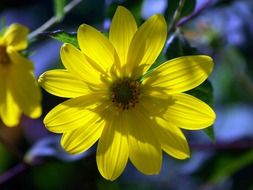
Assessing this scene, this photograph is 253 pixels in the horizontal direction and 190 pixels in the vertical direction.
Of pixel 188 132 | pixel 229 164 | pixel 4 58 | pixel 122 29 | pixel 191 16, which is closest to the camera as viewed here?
pixel 122 29

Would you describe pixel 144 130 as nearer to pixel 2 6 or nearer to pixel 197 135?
pixel 2 6

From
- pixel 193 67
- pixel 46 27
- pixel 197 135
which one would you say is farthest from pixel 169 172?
pixel 193 67

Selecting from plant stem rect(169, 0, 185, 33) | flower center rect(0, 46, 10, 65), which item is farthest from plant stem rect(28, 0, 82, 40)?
plant stem rect(169, 0, 185, 33)

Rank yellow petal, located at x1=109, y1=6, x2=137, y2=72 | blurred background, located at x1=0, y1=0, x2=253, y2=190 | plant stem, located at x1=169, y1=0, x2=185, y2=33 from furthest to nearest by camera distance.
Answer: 1. blurred background, located at x1=0, y1=0, x2=253, y2=190
2. plant stem, located at x1=169, y1=0, x2=185, y2=33
3. yellow petal, located at x1=109, y1=6, x2=137, y2=72

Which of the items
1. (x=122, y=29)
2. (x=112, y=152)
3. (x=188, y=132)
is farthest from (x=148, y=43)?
(x=188, y=132)

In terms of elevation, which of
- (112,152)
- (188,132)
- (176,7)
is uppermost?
(176,7)

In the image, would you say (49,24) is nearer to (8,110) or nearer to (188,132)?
(8,110)

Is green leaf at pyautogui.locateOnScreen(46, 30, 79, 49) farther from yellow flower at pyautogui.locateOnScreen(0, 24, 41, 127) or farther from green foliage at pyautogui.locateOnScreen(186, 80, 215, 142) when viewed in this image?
green foliage at pyautogui.locateOnScreen(186, 80, 215, 142)
